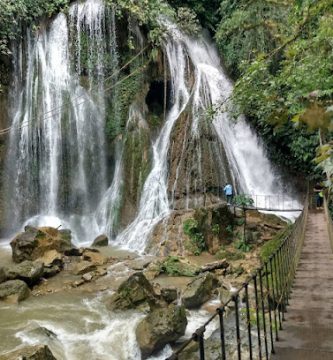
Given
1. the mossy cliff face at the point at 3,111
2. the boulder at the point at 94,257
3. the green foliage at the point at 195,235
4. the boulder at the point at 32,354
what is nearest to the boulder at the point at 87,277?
the boulder at the point at 94,257

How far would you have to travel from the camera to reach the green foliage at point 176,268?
35.1 ft

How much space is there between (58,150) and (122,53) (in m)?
6.69

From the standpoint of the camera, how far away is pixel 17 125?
17.9 meters

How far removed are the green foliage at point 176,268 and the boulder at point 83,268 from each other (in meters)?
1.99

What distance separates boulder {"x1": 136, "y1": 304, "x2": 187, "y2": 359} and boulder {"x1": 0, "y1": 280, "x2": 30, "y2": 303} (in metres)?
3.58

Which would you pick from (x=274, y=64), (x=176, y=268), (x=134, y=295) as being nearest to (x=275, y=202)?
(x=274, y=64)

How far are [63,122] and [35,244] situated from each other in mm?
7988

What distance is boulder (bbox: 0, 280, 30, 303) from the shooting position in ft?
29.3

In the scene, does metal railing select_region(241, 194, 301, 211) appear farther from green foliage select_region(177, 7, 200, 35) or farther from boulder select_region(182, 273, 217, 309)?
green foliage select_region(177, 7, 200, 35)

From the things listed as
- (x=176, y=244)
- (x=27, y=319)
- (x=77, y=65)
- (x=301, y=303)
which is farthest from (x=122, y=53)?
(x=301, y=303)

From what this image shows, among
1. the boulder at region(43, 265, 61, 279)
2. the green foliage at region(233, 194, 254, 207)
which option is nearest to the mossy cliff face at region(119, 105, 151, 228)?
the green foliage at region(233, 194, 254, 207)

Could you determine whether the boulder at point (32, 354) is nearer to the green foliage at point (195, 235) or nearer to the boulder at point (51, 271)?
the boulder at point (51, 271)

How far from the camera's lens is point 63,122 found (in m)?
18.5

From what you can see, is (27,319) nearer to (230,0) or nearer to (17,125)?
(17,125)
